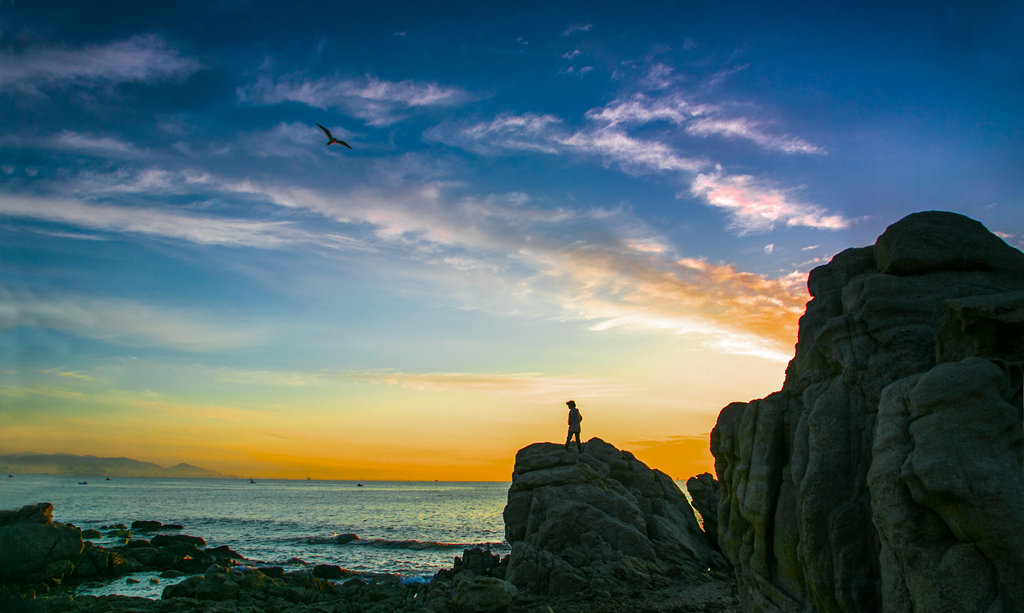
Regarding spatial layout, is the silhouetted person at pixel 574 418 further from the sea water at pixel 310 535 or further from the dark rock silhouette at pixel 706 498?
the sea water at pixel 310 535

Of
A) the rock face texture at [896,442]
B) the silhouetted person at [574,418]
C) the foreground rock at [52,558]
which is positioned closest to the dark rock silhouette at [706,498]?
the silhouetted person at [574,418]

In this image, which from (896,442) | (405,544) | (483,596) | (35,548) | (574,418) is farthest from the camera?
(405,544)

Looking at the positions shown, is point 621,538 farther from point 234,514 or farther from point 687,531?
point 234,514

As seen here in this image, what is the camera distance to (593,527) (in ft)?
80.9

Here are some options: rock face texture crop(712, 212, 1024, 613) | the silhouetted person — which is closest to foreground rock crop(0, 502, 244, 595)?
the silhouetted person

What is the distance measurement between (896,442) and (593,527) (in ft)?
58.0

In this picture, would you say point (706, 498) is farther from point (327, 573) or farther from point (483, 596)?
point (327, 573)

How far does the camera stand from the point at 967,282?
11453mm

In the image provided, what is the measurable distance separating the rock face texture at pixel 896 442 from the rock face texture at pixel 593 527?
920 centimetres

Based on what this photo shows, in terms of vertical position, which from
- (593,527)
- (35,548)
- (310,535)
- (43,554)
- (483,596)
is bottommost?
(310,535)

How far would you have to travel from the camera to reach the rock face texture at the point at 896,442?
766 cm

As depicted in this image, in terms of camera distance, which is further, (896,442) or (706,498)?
(706,498)

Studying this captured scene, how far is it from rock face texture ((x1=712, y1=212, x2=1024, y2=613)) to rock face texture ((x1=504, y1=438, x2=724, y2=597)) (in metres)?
9.20

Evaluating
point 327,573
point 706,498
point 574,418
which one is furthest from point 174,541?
point 706,498
